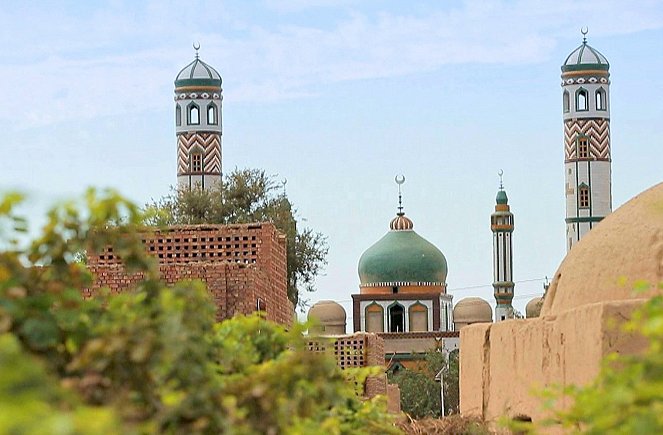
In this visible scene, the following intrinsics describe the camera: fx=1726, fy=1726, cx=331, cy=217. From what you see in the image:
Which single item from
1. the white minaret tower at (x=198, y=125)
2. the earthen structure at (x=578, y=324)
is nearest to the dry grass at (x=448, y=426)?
the earthen structure at (x=578, y=324)

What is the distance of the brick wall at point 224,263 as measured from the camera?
13000mm

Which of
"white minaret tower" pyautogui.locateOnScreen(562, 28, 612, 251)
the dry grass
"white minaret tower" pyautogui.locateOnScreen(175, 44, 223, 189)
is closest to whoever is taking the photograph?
the dry grass

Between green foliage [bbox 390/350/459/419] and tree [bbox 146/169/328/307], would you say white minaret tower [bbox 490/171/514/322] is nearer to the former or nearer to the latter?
green foliage [bbox 390/350/459/419]

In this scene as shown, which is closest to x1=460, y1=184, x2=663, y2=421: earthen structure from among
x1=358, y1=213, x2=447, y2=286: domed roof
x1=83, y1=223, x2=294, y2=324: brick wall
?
x1=83, y1=223, x2=294, y2=324: brick wall

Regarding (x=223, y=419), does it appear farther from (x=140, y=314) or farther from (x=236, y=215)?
(x=236, y=215)

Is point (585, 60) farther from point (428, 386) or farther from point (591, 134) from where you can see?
point (428, 386)

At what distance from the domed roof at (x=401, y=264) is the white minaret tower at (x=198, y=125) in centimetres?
956

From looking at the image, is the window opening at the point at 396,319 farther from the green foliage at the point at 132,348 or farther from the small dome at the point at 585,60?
the green foliage at the point at 132,348

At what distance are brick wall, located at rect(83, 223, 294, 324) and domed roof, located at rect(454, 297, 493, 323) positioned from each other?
137ft

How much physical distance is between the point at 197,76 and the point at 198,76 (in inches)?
1.2

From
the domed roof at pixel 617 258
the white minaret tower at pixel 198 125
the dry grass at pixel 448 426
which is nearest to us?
the domed roof at pixel 617 258

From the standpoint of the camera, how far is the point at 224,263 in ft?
43.1

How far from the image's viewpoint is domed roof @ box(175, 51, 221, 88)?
50312mm

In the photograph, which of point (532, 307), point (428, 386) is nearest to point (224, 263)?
point (428, 386)
